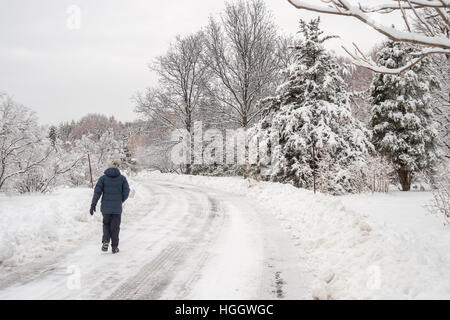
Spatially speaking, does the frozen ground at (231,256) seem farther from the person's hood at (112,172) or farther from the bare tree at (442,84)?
the bare tree at (442,84)

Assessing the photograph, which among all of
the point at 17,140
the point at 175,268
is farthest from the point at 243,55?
the point at 175,268

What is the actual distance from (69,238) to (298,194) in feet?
25.6

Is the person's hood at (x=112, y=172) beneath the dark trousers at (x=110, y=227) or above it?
above

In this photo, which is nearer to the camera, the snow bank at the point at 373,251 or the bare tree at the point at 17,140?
the snow bank at the point at 373,251

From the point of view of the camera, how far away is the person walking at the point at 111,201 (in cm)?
601

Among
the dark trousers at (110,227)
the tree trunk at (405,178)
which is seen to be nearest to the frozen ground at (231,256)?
the dark trousers at (110,227)

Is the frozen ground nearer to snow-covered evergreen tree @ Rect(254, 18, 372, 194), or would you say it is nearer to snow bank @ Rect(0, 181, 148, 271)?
snow bank @ Rect(0, 181, 148, 271)

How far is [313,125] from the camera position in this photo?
1433 cm

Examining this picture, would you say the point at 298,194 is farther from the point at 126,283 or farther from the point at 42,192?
the point at 42,192

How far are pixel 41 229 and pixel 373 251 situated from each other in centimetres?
672

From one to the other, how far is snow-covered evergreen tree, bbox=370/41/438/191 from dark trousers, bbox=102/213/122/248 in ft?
52.9

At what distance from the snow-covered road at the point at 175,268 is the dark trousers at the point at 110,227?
0.31 m

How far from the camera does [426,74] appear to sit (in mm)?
17750
